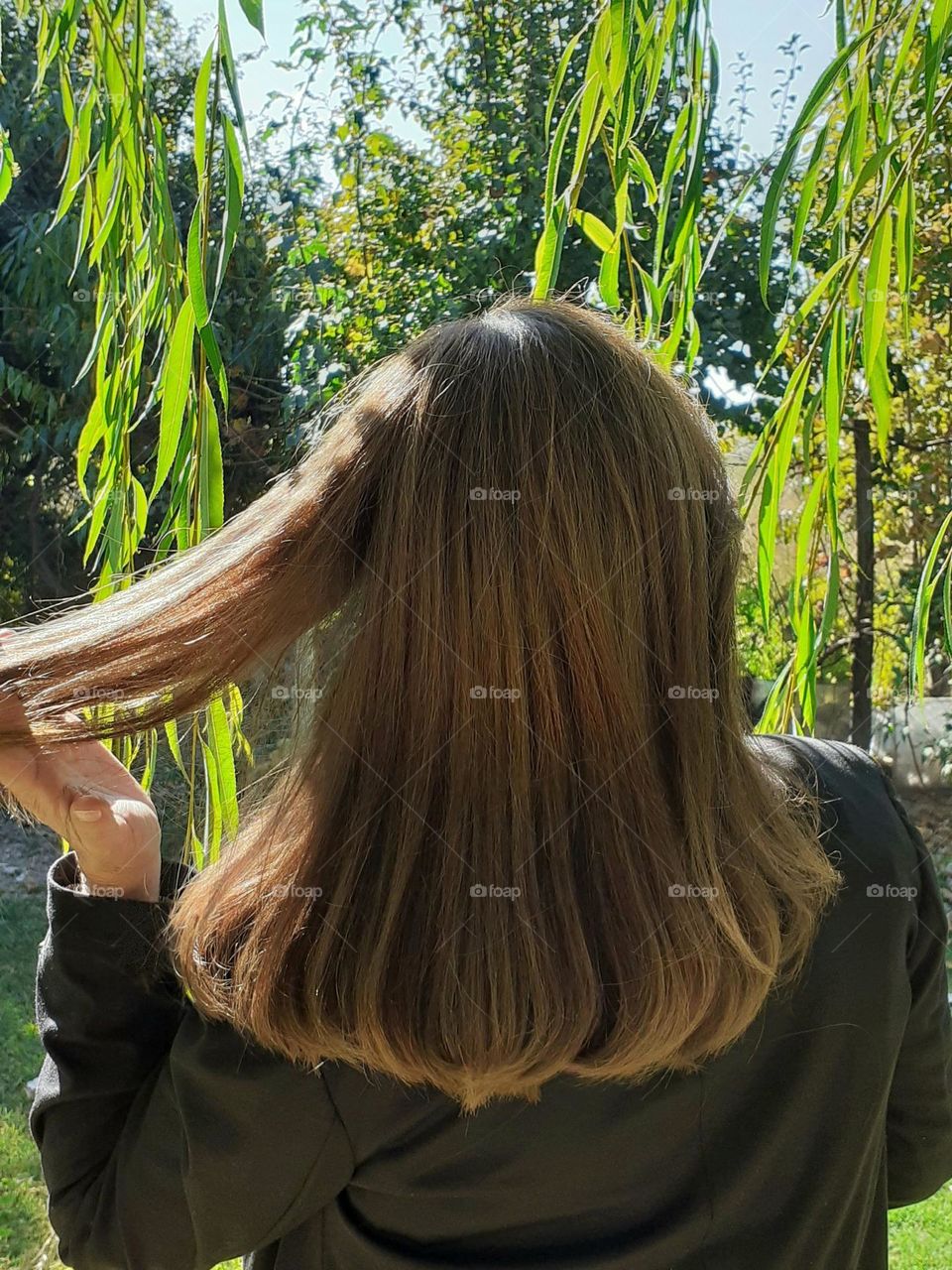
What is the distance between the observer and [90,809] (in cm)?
59

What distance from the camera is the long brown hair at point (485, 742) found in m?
0.54

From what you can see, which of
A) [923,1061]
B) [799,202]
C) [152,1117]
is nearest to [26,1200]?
[152,1117]

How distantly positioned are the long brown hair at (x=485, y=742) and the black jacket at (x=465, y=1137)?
0.03m

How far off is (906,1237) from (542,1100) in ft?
5.36

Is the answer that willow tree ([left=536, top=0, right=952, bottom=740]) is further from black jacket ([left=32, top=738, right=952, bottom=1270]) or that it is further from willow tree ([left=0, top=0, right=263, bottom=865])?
black jacket ([left=32, top=738, right=952, bottom=1270])

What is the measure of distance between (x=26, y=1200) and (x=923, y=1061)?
1834mm

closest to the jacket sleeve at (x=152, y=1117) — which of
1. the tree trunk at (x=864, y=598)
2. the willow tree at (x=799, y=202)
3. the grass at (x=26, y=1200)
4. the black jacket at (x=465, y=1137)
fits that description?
the black jacket at (x=465, y=1137)

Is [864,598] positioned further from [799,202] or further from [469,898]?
[469,898]

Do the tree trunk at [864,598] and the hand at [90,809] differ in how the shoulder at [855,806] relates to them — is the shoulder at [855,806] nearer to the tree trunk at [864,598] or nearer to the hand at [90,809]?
the hand at [90,809]

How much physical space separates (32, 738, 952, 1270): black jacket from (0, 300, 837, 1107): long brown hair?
0.10 ft

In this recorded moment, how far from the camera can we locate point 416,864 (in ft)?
1.80

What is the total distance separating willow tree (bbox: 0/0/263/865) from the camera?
77 cm

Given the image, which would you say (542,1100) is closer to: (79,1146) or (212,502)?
(79,1146)

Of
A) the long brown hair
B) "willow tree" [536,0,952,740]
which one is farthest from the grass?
the long brown hair
